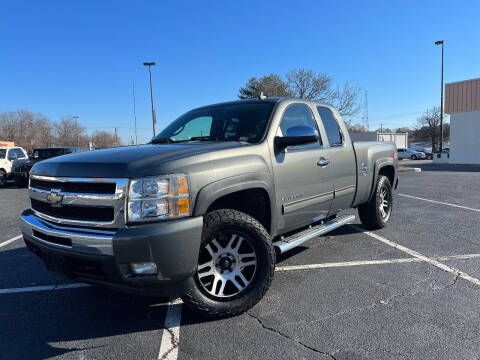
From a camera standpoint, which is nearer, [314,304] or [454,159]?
[314,304]

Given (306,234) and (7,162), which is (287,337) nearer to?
(306,234)

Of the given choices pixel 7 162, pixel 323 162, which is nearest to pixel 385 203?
pixel 323 162

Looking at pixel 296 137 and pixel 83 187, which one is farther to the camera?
pixel 296 137

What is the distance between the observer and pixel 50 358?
253 cm

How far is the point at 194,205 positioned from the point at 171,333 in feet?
3.49

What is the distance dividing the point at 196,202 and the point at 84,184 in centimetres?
85

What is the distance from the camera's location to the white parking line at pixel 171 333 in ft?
8.35

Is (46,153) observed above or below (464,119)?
below

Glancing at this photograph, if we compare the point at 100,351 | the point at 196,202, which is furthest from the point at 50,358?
the point at 196,202

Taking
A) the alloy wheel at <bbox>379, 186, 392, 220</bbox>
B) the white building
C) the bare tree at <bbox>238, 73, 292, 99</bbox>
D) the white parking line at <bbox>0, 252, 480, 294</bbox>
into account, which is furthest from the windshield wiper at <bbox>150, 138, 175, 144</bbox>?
the white building

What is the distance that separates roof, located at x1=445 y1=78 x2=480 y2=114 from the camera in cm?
2770

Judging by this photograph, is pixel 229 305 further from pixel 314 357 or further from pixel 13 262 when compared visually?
pixel 13 262

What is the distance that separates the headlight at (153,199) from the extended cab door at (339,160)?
231 centimetres

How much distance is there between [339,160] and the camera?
4.45 metres
